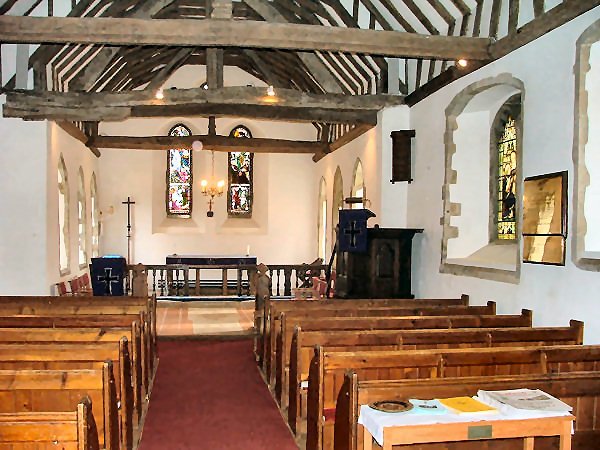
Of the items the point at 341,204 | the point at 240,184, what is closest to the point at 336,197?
the point at 341,204

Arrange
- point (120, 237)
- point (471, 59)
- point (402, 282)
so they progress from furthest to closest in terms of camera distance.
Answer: point (120, 237) → point (402, 282) → point (471, 59)

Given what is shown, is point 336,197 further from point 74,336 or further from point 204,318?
point 74,336

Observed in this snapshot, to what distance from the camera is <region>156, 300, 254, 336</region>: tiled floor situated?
845 cm

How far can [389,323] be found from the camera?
505cm

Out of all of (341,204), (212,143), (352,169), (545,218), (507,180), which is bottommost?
(545,218)

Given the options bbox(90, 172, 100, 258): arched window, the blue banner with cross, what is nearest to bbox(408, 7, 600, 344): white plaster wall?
the blue banner with cross

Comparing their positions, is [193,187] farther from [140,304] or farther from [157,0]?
[140,304]

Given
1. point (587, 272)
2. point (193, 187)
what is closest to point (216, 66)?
point (587, 272)

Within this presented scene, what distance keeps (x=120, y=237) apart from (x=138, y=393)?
10994 mm

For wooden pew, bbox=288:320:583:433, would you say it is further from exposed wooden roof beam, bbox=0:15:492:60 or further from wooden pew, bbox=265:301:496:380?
exposed wooden roof beam, bbox=0:15:492:60

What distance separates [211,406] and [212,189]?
976cm

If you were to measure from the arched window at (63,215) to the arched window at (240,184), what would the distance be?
545 cm

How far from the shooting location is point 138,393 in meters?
4.98

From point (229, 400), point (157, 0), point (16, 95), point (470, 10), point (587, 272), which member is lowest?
point (229, 400)
